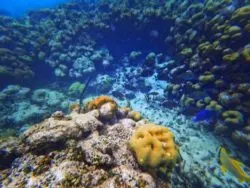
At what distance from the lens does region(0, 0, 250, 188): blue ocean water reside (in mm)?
3105

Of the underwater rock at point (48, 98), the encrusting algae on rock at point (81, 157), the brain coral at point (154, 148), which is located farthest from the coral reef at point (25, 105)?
the brain coral at point (154, 148)

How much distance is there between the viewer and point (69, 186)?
96.8 inches

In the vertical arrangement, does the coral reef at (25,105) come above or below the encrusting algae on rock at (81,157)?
above

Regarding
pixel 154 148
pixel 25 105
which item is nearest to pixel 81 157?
pixel 154 148

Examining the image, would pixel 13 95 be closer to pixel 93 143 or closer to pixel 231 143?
pixel 93 143

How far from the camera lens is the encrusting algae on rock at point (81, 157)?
8.68 feet

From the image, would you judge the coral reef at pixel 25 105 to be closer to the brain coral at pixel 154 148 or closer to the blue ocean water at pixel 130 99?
the blue ocean water at pixel 130 99

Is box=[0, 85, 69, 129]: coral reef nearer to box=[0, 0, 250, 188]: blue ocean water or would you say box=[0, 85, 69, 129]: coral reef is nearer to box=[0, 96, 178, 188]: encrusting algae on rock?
box=[0, 0, 250, 188]: blue ocean water

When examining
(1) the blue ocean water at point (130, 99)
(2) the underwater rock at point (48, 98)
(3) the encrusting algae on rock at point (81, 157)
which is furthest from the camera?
(2) the underwater rock at point (48, 98)

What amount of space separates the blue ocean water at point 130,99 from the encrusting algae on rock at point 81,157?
0.06ft

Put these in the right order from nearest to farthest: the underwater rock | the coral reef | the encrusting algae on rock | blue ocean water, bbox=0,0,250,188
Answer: the encrusting algae on rock < blue ocean water, bbox=0,0,250,188 < the coral reef < the underwater rock

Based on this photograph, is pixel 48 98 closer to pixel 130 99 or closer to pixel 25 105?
pixel 25 105

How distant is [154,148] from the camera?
3309 mm

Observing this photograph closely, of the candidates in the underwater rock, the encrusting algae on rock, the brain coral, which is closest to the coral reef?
the underwater rock
